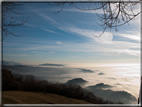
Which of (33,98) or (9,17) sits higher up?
(9,17)

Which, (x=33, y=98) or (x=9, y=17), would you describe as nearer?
(x=33, y=98)

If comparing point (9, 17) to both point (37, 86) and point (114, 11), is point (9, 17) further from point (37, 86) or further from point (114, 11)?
point (114, 11)

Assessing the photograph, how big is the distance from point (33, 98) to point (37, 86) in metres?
0.30

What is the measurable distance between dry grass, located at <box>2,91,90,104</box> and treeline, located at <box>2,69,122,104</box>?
91 mm

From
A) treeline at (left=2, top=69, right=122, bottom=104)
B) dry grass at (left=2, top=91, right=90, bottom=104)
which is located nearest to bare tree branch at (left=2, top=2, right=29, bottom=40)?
treeline at (left=2, top=69, right=122, bottom=104)

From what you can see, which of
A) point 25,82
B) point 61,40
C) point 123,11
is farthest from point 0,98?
point 123,11

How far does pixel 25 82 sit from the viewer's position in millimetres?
2832

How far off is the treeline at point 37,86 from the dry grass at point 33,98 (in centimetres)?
9

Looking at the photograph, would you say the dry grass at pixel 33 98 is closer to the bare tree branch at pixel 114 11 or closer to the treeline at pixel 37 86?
the treeline at pixel 37 86

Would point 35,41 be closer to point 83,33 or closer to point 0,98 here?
point 83,33

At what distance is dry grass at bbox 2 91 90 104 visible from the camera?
2.59 meters

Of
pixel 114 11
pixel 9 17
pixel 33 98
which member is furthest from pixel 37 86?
pixel 114 11

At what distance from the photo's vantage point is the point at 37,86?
9.31 ft

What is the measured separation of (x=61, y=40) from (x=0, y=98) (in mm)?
1962
